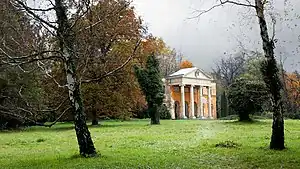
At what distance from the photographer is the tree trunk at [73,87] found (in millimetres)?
13016

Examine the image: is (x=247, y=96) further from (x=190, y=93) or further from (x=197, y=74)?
(x=190, y=93)

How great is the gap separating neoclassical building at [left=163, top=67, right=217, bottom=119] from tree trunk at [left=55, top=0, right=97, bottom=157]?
52903 millimetres

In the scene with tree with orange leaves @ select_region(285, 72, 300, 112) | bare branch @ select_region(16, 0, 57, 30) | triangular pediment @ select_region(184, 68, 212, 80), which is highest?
triangular pediment @ select_region(184, 68, 212, 80)

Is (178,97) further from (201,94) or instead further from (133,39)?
(133,39)

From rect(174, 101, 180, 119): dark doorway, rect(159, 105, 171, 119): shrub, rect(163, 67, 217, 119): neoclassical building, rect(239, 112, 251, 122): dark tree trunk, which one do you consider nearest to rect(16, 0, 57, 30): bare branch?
rect(239, 112, 251, 122): dark tree trunk

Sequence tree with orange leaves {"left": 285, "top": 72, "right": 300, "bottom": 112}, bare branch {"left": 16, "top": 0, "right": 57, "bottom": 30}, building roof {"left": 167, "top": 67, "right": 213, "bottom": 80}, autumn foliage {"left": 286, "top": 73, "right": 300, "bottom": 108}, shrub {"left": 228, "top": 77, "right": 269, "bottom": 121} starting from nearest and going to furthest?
bare branch {"left": 16, "top": 0, "right": 57, "bottom": 30}, autumn foliage {"left": 286, "top": 73, "right": 300, "bottom": 108}, tree with orange leaves {"left": 285, "top": 72, "right": 300, "bottom": 112}, shrub {"left": 228, "top": 77, "right": 269, "bottom": 121}, building roof {"left": 167, "top": 67, "right": 213, "bottom": 80}

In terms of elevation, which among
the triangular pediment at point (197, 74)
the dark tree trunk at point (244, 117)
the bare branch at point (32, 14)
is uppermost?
the triangular pediment at point (197, 74)

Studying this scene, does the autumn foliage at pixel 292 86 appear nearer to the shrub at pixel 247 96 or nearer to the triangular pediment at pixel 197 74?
the shrub at pixel 247 96

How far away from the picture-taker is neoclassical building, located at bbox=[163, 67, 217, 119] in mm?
67812

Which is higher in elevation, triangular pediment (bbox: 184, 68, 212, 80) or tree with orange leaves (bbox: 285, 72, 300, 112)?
triangular pediment (bbox: 184, 68, 212, 80)

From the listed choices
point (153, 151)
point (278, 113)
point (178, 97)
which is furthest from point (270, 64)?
point (178, 97)

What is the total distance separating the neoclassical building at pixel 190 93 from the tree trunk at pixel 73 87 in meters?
52.9

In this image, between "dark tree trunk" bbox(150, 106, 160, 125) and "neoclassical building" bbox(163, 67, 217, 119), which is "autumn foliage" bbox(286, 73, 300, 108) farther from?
"neoclassical building" bbox(163, 67, 217, 119)

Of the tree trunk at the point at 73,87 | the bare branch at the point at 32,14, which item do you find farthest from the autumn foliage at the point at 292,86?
the bare branch at the point at 32,14
